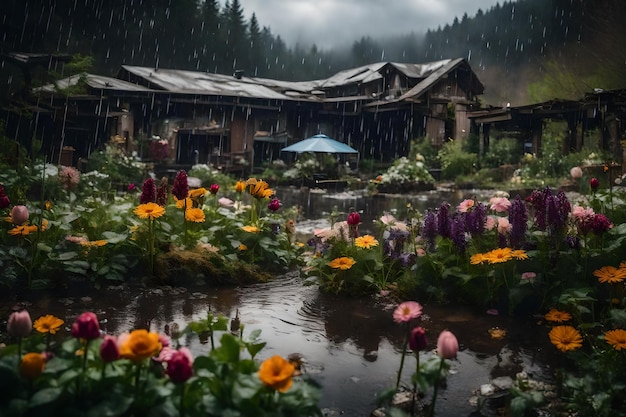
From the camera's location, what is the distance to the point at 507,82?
171 ft

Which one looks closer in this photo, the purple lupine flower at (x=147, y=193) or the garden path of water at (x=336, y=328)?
the garden path of water at (x=336, y=328)

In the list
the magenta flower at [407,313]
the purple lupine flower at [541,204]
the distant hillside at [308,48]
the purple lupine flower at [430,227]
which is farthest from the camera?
the distant hillside at [308,48]

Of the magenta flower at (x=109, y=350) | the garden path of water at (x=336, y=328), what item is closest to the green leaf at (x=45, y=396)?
the magenta flower at (x=109, y=350)

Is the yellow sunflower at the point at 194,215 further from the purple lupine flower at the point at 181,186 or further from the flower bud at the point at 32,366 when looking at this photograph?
the flower bud at the point at 32,366

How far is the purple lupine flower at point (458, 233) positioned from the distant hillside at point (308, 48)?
11121 mm

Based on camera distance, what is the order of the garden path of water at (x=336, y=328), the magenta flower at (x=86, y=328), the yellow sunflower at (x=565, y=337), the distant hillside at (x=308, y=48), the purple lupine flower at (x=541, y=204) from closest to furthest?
the magenta flower at (x=86, y=328), the yellow sunflower at (x=565, y=337), the garden path of water at (x=336, y=328), the purple lupine flower at (x=541, y=204), the distant hillside at (x=308, y=48)

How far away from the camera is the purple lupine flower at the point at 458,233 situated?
3.93 m

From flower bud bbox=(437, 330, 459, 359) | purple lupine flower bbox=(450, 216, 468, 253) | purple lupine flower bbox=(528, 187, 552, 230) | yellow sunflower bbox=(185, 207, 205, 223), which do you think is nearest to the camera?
flower bud bbox=(437, 330, 459, 359)

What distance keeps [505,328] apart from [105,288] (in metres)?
3.01

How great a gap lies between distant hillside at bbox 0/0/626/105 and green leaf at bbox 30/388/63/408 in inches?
552

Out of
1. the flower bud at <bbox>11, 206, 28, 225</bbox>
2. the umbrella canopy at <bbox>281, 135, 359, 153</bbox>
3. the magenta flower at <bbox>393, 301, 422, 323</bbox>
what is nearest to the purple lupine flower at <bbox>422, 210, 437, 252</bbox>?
the magenta flower at <bbox>393, 301, 422, 323</bbox>

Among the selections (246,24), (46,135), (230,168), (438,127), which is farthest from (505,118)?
(246,24)

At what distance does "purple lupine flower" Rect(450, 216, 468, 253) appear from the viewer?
3932mm

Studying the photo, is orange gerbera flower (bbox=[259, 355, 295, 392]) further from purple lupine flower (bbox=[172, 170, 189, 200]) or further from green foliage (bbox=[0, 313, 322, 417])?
purple lupine flower (bbox=[172, 170, 189, 200])
